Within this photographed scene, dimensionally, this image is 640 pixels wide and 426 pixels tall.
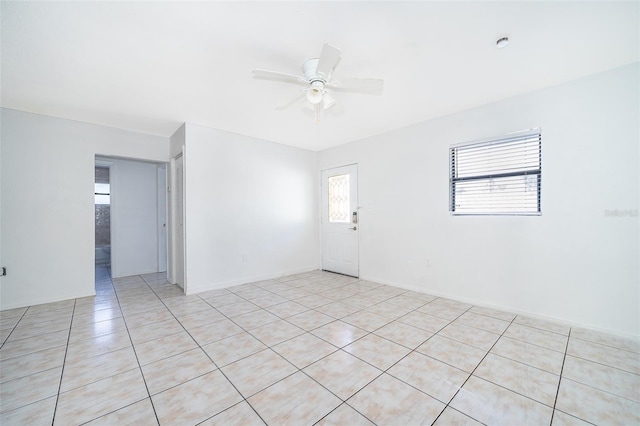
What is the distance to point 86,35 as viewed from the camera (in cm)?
193

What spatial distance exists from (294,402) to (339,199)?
3.86m

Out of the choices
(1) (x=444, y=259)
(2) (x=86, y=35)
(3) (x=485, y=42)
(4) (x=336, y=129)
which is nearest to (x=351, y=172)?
(4) (x=336, y=129)

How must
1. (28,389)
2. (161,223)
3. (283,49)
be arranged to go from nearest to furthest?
(28,389) → (283,49) → (161,223)

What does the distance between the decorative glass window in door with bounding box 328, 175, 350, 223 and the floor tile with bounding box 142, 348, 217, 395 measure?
11.2 ft

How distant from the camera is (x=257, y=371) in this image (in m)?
1.94

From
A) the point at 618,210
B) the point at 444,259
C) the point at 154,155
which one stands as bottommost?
the point at 444,259

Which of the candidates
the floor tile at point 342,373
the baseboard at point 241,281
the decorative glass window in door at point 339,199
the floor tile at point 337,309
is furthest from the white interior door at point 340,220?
the floor tile at point 342,373

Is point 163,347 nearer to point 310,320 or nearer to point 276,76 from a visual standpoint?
point 310,320

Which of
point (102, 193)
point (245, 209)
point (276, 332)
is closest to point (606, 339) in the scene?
point (276, 332)

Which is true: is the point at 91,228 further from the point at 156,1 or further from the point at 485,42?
the point at 485,42

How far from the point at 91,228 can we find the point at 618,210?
250 inches

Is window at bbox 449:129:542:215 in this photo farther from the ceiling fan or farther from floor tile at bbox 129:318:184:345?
floor tile at bbox 129:318:184:345

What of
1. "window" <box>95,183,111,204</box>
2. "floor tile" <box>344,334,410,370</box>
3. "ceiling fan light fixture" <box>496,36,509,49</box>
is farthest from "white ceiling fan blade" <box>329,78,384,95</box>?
"window" <box>95,183,111,204</box>

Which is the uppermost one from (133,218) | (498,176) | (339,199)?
(498,176)
